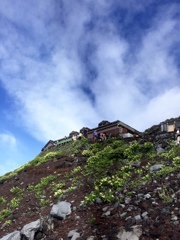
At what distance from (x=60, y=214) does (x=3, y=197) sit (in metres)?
9.60

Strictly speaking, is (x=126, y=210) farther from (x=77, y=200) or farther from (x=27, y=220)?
(x=27, y=220)

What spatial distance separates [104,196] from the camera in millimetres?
14898

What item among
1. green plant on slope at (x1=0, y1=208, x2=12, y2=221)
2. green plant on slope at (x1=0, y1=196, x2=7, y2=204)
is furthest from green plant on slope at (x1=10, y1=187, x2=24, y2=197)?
green plant on slope at (x1=0, y1=208, x2=12, y2=221)

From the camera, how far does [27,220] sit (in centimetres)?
1591

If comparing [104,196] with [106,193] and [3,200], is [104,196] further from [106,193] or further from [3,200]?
[3,200]

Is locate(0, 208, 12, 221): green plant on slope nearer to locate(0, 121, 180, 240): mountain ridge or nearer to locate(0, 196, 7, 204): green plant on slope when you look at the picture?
locate(0, 121, 180, 240): mountain ridge

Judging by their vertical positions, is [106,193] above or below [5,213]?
below

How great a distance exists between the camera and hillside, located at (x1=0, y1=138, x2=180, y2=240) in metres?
11.8

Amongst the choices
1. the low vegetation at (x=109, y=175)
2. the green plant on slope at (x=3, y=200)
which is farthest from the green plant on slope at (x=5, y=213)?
the green plant on slope at (x=3, y=200)

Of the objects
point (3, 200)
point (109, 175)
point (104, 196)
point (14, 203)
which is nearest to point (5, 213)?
point (14, 203)

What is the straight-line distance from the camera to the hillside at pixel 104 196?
11797 millimetres

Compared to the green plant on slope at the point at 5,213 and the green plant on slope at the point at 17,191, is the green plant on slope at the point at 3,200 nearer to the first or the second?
the green plant on slope at the point at 17,191

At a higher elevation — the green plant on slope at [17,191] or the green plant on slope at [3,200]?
the green plant on slope at [17,191]

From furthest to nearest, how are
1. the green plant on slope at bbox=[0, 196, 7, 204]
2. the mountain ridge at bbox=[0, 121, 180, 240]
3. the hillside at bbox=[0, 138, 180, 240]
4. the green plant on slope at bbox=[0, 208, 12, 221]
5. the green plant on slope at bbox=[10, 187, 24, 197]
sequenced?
the green plant on slope at bbox=[10, 187, 24, 197]
the green plant on slope at bbox=[0, 196, 7, 204]
the green plant on slope at bbox=[0, 208, 12, 221]
the mountain ridge at bbox=[0, 121, 180, 240]
the hillside at bbox=[0, 138, 180, 240]
